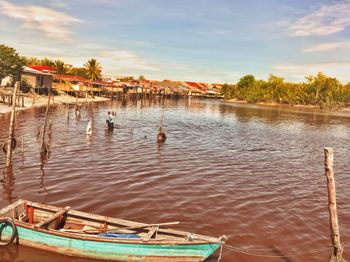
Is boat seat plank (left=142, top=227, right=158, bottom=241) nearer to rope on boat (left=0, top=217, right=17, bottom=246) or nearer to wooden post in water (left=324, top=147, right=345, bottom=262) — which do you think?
rope on boat (left=0, top=217, right=17, bottom=246)

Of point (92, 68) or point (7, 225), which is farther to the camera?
point (92, 68)

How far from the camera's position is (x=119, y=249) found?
960 centimetres

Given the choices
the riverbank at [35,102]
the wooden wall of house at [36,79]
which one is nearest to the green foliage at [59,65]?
the riverbank at [35,102]

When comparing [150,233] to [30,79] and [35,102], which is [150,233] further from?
[30,79]

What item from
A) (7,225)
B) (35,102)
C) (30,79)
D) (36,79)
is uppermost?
(36,79)

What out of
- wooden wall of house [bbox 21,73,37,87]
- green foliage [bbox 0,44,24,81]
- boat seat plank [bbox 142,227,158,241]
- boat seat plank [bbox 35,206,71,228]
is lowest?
boat seat plank [bbox 142,227,158,241]

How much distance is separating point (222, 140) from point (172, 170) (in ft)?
51.4

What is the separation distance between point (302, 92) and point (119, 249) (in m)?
134

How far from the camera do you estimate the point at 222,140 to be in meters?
36.5

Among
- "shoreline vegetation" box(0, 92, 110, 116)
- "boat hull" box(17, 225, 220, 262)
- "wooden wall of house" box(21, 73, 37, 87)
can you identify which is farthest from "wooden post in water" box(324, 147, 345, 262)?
"wooden wall of house" box(21, 73, 37, 87)

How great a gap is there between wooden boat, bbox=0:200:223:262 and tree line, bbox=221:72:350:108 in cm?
12874

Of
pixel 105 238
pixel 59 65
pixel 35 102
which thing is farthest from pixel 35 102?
pixel 105 238

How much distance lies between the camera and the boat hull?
9.42 metres

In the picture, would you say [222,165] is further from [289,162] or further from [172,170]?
[289,162]
